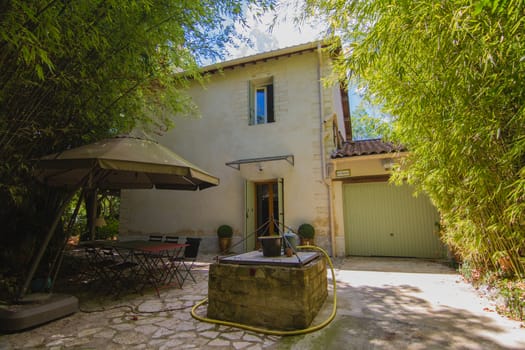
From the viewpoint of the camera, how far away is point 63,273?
487 centimetres

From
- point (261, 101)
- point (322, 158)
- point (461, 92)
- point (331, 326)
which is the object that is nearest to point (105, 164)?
point (331, 326)

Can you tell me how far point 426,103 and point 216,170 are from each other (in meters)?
5.99

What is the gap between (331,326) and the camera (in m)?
2.69

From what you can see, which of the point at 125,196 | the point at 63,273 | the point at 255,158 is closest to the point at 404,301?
the point at 255,158

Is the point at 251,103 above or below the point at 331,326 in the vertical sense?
above

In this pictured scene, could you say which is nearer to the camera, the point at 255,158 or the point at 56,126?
the point at 56,126

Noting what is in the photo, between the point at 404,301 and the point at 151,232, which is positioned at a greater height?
the point at 151,232

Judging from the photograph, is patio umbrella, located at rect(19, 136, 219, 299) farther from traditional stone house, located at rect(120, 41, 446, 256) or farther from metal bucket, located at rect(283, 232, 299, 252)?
traditional stone house, located at rect(120, 41, 446, 256)

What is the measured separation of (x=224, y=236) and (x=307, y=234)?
224cm

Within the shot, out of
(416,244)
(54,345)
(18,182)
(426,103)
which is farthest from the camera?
(416,244)

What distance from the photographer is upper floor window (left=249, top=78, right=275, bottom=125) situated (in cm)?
806

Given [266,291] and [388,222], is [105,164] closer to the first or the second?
[266,291]

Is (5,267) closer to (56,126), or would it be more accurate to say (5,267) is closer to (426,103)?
(56,126)

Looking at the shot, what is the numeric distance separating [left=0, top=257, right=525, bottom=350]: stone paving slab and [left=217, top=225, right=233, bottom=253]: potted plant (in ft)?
10.9
